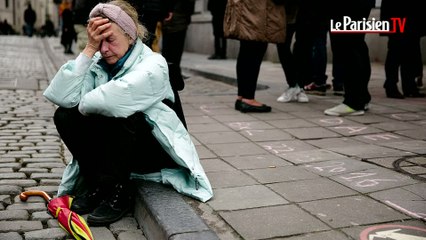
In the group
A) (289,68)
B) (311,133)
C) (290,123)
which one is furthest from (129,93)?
(289,68)

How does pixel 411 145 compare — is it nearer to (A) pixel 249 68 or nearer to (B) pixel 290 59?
(A) pixel 249 68

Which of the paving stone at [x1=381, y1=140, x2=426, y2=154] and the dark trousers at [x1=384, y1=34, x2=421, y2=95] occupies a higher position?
the dark trousers at [x1=384, y1=34, x2=421, y2=95]

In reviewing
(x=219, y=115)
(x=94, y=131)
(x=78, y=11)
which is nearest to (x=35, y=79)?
(x=78, y=11)

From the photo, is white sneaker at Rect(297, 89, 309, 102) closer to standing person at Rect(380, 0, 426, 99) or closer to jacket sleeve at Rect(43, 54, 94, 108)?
standing person at Rect(380, 0, 426, 99)

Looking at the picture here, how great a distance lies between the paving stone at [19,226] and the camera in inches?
105

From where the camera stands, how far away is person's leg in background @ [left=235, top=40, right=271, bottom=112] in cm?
552

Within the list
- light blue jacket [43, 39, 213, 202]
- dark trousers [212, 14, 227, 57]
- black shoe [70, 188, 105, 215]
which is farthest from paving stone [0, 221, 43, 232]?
dark trousers [212, 14, 227, 57]

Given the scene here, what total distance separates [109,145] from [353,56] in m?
3.25

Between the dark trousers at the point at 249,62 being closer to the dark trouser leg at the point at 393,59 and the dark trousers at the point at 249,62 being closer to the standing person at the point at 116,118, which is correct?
the dark trouser leg at the point at 393,59

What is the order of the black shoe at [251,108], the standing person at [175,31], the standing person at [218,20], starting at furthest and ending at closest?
the standing person at [218,20]
the standing person at [175,31]
the black shoe at [251,108]

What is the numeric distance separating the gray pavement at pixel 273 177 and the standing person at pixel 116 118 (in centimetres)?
15

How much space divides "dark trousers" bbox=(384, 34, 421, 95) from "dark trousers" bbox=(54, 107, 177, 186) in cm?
419

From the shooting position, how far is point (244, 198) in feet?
9.58

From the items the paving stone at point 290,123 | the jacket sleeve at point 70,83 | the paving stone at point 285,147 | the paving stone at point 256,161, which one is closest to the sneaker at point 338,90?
the paving stone at point 290,123
